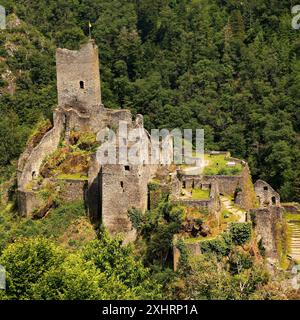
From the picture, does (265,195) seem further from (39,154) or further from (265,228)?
(39,154)

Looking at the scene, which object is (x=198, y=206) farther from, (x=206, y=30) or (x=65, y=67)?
(x=206, y=30)

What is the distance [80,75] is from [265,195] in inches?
433

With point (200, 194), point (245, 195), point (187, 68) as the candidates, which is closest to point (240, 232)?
point (200, 194)

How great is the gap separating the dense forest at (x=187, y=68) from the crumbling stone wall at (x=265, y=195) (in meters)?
14.5

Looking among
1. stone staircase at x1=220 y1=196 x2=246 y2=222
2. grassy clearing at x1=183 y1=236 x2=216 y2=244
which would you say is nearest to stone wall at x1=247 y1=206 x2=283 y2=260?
stone staircase at x1=220 y1=196 x2=246 y2=222

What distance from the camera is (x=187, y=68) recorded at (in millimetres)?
63500

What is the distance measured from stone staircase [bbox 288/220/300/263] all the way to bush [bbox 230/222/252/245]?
558cm

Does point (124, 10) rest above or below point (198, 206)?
above

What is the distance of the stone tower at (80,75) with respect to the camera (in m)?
32.8

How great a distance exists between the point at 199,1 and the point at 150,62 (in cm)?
1058

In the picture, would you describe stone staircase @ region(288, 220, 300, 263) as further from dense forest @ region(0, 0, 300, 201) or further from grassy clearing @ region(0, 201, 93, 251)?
dense forest @ region(0, 0, 300, 201)

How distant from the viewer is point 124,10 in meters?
70.0
